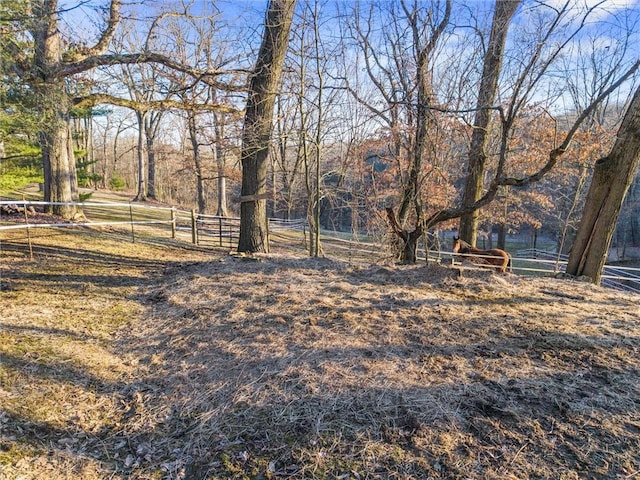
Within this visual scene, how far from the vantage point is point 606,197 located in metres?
5.38

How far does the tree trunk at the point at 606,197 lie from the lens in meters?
5.10

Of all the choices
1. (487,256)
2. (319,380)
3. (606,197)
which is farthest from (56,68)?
(606,197)

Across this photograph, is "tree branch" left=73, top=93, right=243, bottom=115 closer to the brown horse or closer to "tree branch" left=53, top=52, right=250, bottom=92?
"tree branch" left=53, top=52, right=250, bottom=92

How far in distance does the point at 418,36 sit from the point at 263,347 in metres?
5.88

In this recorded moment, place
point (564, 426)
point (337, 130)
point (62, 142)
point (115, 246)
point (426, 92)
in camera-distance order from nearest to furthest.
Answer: point (564, 426), point (426, 92), point (115, 246), point (62, 142), point (337, 130)

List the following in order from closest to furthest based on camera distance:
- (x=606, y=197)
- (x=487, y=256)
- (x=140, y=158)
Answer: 1. (x=606, y=197)
2. (x=487, y=256)
3. (x=140, y=158)

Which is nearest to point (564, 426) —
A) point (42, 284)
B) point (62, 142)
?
point (42, 284)

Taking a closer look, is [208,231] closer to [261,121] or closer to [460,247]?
[261,121]

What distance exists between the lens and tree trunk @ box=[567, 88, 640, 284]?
5.10 metres

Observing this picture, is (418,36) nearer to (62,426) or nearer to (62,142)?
(62,426)

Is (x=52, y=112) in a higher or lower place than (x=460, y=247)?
higher

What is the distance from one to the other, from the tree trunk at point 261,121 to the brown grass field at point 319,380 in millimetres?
2361

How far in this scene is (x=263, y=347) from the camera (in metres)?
3.26

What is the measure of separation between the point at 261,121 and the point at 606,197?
5982 millimetres
